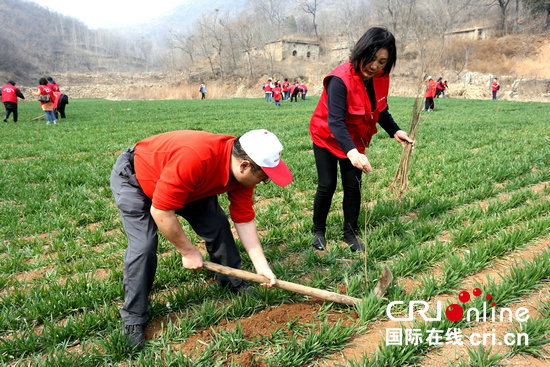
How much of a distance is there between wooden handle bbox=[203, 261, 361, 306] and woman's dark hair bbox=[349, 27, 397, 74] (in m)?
1.82

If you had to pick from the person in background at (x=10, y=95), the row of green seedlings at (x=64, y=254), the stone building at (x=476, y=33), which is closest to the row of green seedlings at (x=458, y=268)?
the row of green seedlings at (x=64, y=254)

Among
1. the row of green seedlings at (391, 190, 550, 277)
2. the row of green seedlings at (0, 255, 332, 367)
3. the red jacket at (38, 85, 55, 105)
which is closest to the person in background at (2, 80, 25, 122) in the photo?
the red jacket at (38, 85, 55, 105)

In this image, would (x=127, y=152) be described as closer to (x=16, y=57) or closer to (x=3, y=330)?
(x=3, y=330)

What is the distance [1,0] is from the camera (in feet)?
425

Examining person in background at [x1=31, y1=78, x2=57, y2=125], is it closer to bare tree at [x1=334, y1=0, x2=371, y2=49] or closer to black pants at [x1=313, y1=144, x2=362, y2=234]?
black pants at [x1=313, y1=144, x2=362, y2=234]

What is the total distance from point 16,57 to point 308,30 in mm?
68677

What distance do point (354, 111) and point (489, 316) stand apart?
184 centimetres

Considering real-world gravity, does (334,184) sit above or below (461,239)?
above

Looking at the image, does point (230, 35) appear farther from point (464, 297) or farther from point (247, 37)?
point (464, 297)

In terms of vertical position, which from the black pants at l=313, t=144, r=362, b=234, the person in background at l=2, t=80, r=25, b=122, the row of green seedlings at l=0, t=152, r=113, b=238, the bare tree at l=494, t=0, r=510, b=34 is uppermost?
the bare tree at l=494, t=0, r=510, b=34

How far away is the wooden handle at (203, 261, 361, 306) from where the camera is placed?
7.77 feet

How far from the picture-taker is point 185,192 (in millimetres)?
2018

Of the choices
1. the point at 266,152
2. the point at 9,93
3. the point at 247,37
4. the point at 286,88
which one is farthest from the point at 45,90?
the point at 247,37

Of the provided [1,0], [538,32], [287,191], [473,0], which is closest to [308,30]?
[473,0]
